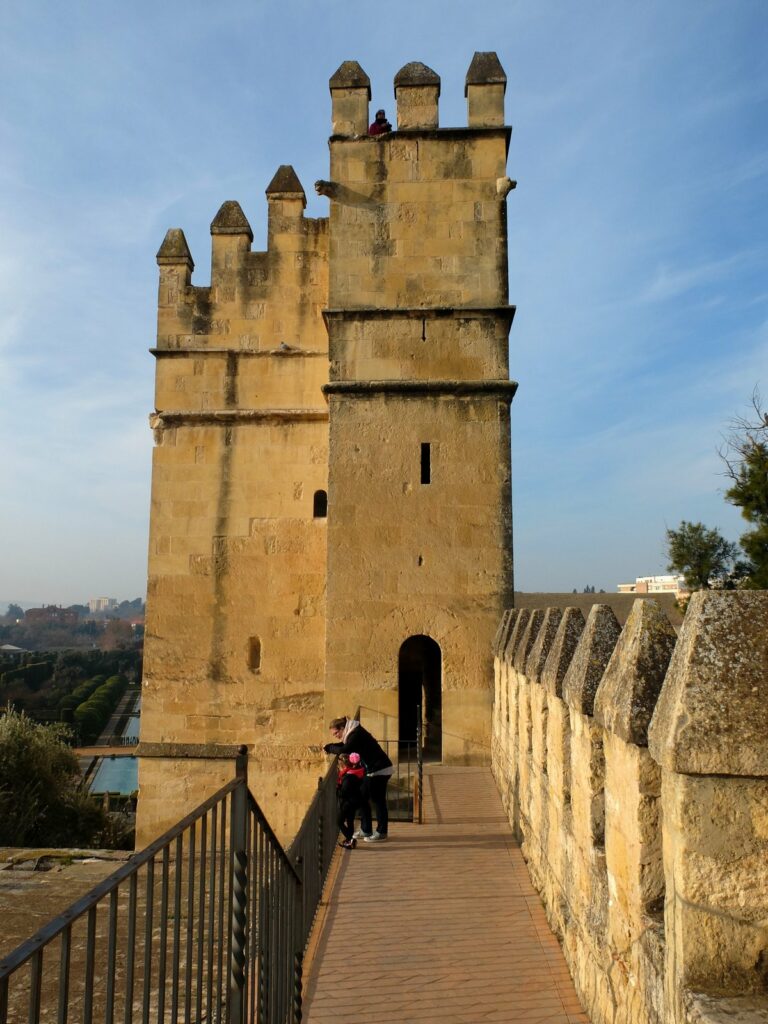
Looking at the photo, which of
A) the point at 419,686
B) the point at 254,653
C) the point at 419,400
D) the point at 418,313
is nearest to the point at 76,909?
the point at 419,400

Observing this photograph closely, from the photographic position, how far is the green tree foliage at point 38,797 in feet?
61.9

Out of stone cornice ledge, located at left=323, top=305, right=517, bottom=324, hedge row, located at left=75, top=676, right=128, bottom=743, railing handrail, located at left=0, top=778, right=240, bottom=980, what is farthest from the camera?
hedge row, located at left=75, top=676, right=128, bottom=743

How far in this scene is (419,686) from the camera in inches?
510

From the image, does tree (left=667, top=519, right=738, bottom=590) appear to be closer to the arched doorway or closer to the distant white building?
the arched doorway

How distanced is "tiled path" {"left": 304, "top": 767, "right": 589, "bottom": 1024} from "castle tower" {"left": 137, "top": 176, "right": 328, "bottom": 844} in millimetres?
4794

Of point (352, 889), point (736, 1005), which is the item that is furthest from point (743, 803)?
point (352, 889)

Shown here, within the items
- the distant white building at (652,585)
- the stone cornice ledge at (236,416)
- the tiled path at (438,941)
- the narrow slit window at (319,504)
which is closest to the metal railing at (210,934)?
the tiled path at (438,941)

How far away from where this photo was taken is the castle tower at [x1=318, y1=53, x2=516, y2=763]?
10477mm

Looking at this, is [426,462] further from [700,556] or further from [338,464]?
[700,556]

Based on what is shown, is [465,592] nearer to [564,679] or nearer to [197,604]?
[197,604]

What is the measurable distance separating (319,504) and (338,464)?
157cm

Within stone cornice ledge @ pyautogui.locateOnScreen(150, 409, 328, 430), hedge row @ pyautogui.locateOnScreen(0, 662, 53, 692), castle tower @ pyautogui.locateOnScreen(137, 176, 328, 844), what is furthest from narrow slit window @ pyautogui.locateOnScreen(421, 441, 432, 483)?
hedge row @ pyautogui.locateOnScreen(0, 662, 53, 692)

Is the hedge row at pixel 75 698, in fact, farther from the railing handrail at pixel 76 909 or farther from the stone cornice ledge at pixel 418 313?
the railing handrail at pixel 76 909

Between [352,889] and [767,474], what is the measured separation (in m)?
21.9
